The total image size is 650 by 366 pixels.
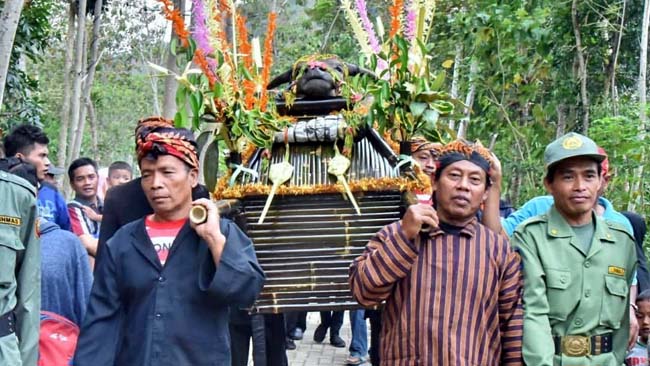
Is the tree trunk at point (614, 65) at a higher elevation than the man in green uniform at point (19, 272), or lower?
higher

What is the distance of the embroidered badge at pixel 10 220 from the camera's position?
3629 mm

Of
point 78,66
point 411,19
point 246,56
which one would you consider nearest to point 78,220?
point 246,56

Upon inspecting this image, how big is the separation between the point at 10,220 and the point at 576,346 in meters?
2.32

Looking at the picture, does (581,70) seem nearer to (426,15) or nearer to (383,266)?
(426,15)

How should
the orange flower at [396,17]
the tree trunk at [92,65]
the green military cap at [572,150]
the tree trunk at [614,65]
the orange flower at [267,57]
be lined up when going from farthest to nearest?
the tree trunk at [92,65]
the tree trunk at [614,65]
the orange flower at [267,57]
the orange flower at [396,17]
the green military cap at [572,150]

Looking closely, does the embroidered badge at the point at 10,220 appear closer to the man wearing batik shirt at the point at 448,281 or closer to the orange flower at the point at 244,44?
the man wearing batik shirt at the point at 448,281

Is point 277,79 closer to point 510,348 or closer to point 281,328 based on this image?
point 281,328

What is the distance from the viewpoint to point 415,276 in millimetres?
3412

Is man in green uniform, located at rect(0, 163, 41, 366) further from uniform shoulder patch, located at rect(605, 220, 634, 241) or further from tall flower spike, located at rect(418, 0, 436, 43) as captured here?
uniform shoulder patch, located at rect(605, 220, 634, 241)

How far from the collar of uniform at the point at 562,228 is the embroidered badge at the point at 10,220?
2.17 meters

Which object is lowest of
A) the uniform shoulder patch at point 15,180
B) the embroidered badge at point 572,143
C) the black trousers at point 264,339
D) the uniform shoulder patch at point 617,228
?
the black trousers at point 264,339

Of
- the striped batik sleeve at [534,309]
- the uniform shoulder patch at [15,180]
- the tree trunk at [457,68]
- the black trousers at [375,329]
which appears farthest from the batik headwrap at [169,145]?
the tree trunk at [457,68]

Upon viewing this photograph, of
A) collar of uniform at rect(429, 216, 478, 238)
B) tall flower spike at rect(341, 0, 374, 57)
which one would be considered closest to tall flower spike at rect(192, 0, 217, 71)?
tall flower spike at rect(341, 0, 374, 57)

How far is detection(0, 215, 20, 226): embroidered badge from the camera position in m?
3.63
